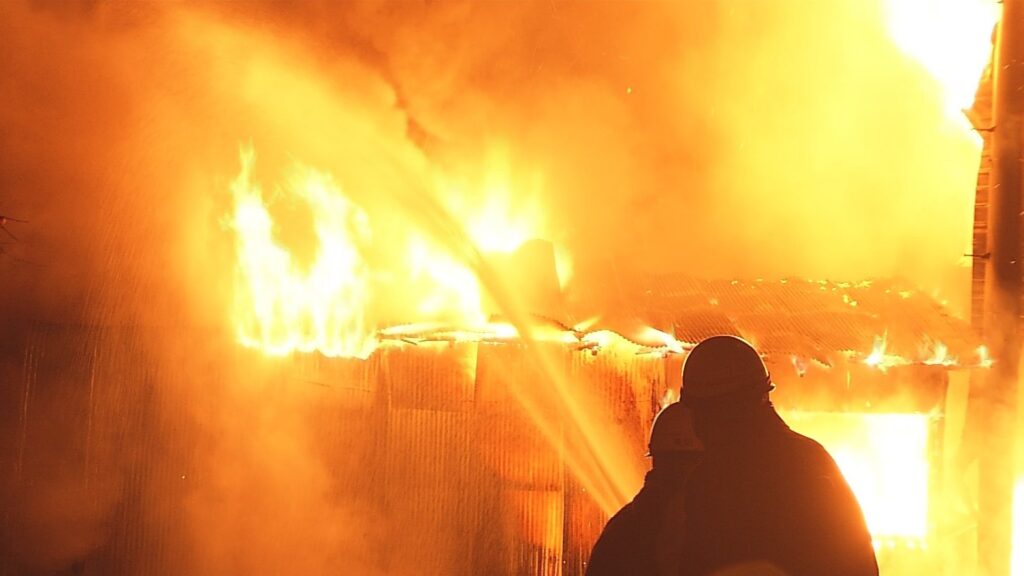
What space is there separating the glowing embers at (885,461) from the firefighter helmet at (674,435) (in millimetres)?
6236

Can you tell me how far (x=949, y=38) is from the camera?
10820mm

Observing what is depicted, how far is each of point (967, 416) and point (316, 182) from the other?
8104 millimetres

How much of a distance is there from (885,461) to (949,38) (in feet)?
19.4

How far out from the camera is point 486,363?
8766 mm

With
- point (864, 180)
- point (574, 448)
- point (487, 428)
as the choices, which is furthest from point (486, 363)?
point (864, 180)

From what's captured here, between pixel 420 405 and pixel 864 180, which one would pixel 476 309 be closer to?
pixel 420 405

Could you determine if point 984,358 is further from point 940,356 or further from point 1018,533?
point 1018,533

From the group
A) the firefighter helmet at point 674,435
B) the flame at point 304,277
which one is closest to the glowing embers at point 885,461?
the flame at point 304,277

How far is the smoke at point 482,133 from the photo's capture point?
35.4 ft

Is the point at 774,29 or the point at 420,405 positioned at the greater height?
the point at 774,29

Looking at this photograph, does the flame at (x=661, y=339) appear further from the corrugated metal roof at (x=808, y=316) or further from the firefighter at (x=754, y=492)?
the firefighter at (x=754, y=492)

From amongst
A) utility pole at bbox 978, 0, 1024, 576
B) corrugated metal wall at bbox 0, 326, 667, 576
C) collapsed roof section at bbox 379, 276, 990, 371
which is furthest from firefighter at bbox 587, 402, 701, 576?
utility pole at bbox 978, 0, 1024, 576

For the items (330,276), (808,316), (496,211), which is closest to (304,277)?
(330,276)

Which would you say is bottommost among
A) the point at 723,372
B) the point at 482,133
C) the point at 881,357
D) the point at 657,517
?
the point at 657,517
